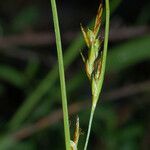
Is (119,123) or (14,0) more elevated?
(14,0)

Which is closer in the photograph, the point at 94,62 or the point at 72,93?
the point at 94,62

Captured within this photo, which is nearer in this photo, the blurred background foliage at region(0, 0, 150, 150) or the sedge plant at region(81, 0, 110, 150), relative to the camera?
the sedge plant at region(81, 0, 110, 150)

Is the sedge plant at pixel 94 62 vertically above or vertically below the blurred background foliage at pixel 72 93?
above

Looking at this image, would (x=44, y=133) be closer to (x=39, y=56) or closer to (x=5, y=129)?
(x=5, y=129)

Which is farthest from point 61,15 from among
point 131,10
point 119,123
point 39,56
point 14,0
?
point 119,123

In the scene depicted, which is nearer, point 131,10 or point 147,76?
point 147,76

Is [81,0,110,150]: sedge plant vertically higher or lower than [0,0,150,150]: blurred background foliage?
higher

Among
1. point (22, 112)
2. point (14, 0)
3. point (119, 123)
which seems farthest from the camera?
point (14, 0)

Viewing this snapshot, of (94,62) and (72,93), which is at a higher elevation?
(94,62)
